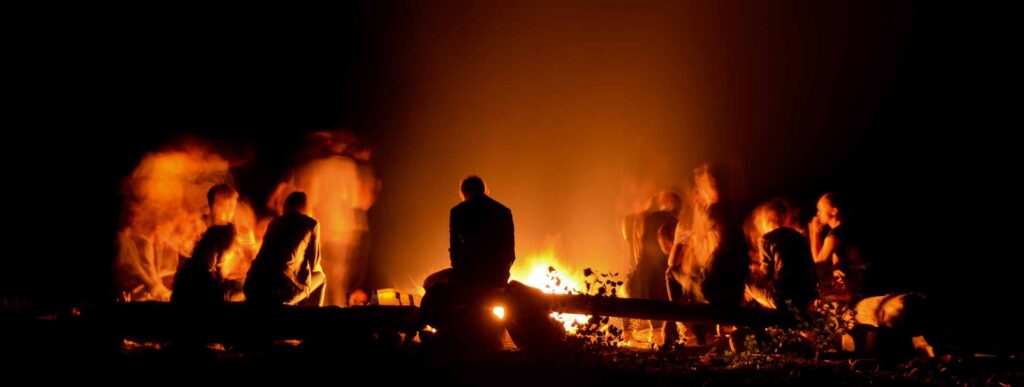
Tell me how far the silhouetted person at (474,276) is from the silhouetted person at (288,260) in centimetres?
200

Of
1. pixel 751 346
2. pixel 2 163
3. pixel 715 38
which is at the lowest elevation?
pixel 751 346

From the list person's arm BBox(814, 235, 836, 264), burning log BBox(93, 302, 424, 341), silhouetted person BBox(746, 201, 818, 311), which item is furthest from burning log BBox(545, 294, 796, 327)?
burning log BBox(93, 302, 424, 341)

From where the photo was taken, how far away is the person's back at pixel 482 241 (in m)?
7.66

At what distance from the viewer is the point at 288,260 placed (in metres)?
8.63

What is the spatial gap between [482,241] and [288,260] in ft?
8.24

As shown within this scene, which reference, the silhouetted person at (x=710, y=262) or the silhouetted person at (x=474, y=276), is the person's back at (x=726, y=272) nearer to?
the silhouetted person at (x=710, y=262)

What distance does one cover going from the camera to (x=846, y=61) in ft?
55.6

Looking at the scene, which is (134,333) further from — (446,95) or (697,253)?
(446,95)

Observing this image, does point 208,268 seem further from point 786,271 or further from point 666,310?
point 786,271

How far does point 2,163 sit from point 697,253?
567 inches

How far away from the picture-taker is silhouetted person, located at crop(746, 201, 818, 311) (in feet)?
26.6

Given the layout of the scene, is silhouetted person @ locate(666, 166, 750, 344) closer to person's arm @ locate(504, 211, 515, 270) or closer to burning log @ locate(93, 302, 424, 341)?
person's arm @ locate(504, 211, 515, 270)

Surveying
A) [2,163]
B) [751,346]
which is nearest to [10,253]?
[2,163]

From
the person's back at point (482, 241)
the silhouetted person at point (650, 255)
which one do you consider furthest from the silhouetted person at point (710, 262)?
the person's back at point (482, 241)
